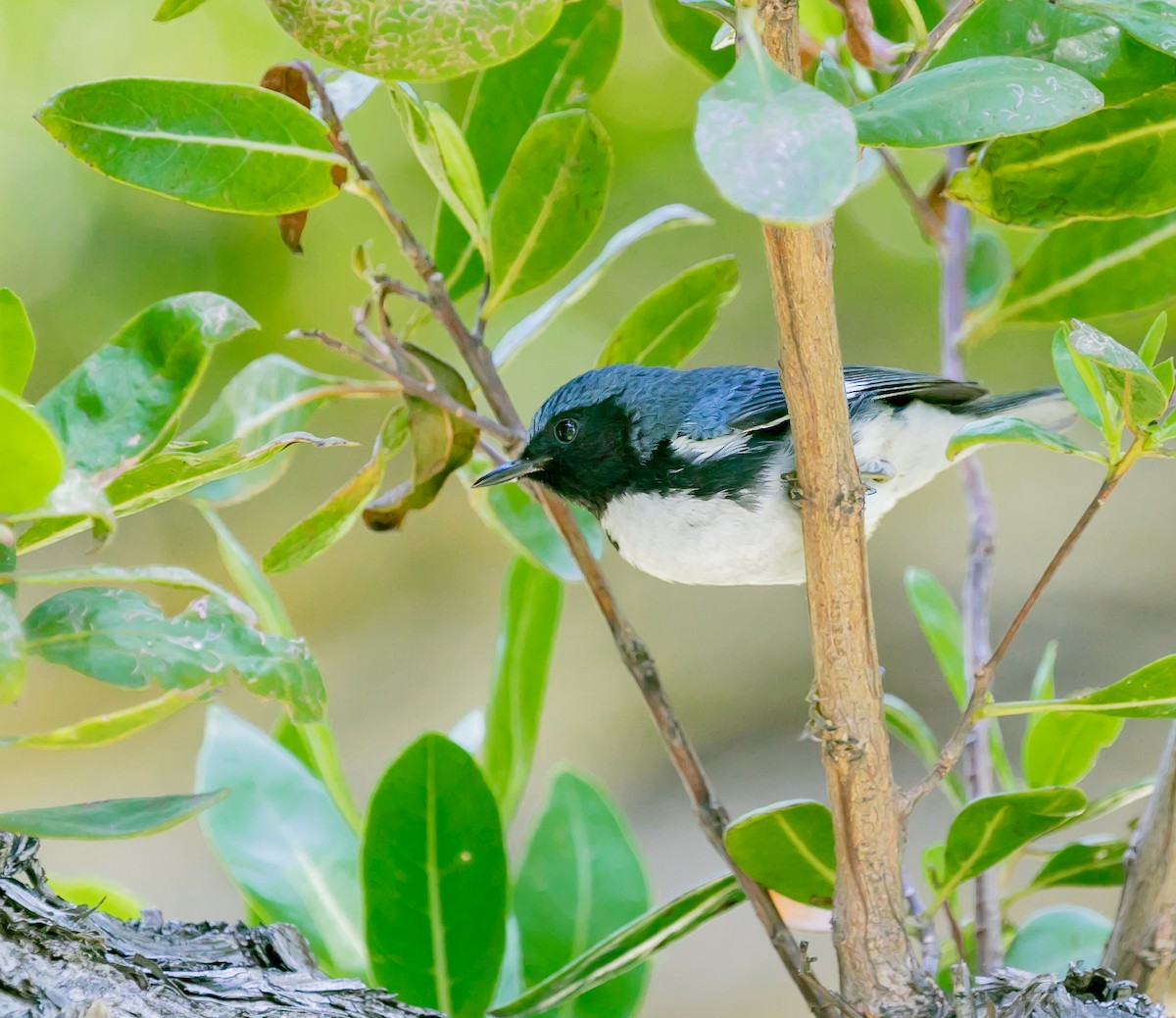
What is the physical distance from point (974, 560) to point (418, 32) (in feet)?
2.83

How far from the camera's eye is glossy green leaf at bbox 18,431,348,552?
2.69 ft

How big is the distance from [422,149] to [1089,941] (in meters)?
1.06

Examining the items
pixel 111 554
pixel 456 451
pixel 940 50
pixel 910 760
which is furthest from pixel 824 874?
pixel 111 554

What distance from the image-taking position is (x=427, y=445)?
1079 millimetres

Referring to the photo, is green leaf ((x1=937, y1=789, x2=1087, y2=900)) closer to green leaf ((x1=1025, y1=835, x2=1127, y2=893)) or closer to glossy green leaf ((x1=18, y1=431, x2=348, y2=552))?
green leaf ((x1=1025, y1=835, x2=1127, y2=893))

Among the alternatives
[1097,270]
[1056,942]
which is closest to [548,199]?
[1097,270]

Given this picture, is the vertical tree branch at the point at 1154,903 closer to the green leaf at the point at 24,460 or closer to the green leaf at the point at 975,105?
the green leaf at the point at 975,105

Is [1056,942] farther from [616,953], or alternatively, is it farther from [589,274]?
[589,274]

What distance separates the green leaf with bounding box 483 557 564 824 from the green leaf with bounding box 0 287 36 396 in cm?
60

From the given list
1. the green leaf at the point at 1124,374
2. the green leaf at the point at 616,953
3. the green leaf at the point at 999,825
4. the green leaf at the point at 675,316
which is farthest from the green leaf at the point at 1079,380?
the green leaf at the point at 616,953

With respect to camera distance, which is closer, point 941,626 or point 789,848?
point 789,848

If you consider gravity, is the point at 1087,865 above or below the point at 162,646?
below

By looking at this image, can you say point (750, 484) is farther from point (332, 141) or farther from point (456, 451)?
point (332, 141)

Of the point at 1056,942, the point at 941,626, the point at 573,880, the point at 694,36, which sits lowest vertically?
the point at 1056,942
